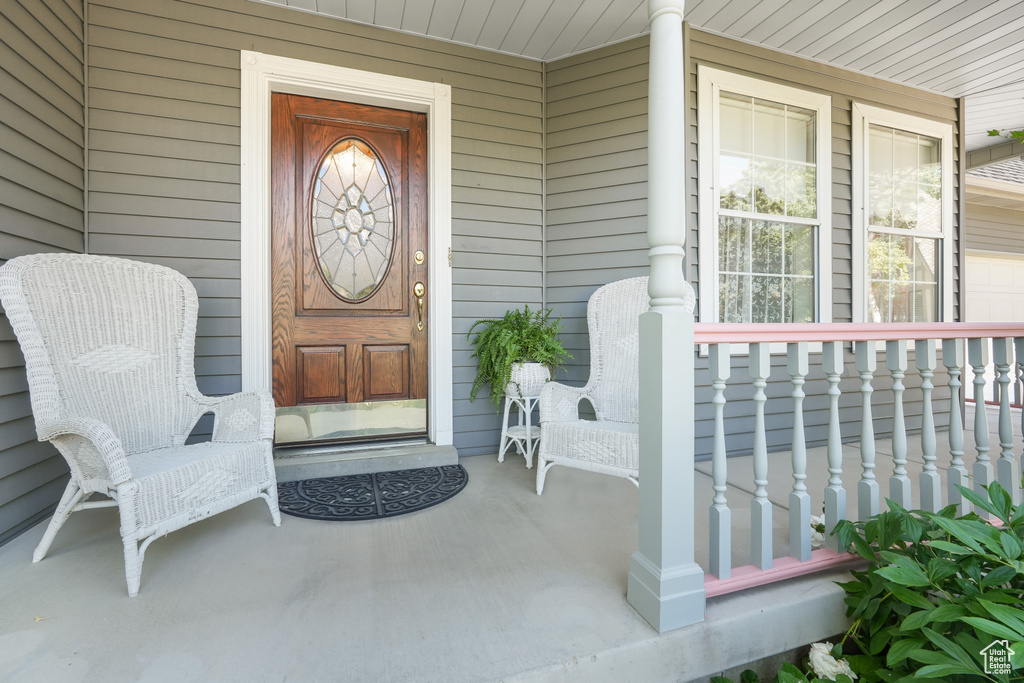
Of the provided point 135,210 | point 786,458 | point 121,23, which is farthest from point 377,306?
point 786,458

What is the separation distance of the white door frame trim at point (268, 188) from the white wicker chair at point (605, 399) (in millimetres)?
834

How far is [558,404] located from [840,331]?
4.04 ft

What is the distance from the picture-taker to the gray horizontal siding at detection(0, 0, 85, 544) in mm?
1829

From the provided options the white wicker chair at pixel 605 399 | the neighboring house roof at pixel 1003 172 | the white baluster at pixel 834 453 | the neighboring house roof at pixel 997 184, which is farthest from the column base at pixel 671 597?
the neighboring house roof at pixel 1003 172

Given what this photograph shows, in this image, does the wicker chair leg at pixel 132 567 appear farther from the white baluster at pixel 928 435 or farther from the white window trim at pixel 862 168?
the white window trim at pixel 862 168

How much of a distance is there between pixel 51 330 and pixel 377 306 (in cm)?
144

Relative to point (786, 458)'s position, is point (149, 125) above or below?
above

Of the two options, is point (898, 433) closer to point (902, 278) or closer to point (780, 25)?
point (780, 25)

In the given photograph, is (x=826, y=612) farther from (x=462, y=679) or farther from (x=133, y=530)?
(x=133, y=530)

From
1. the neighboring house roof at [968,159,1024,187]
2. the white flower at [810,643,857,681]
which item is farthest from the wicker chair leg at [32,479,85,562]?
the neighboring house roof at [968,159,1024,187]

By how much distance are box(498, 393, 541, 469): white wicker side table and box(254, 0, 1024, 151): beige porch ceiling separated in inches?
85.2

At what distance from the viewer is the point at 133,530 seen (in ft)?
4.76

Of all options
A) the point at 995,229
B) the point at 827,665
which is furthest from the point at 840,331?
the point at 995,229

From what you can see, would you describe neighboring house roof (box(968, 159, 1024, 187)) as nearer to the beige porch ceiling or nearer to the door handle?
the beige porch ceiling
